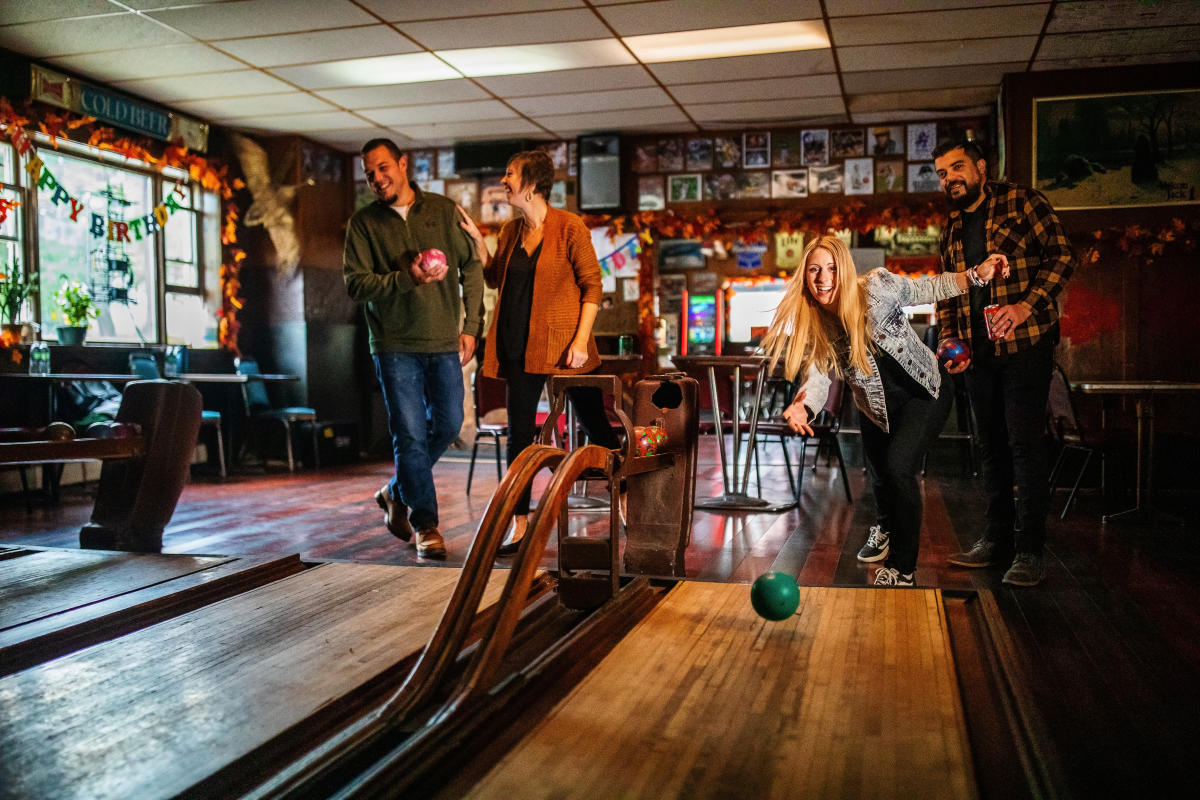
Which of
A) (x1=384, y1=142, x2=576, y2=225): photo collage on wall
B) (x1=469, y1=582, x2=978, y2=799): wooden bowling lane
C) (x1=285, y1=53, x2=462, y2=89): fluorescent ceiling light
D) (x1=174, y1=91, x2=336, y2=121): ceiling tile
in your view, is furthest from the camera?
(x1=384, y1=142, x2=576, y2=225): photo collage on wall

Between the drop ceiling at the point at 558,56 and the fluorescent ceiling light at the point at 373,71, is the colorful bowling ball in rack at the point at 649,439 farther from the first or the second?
the fluorescent ceiling light at the point at 373,71

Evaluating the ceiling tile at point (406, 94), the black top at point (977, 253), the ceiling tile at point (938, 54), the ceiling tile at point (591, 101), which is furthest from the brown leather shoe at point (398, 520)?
the ceiling tile at point (591, 101)

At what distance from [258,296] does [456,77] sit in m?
2.93

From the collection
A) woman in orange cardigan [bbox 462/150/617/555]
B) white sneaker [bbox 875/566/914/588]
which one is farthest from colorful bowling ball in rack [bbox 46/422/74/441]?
white sneaker [bbox 875/566/914/588]

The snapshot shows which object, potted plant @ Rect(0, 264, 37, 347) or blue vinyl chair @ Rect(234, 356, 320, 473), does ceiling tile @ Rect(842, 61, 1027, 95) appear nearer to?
blue vinyl chair @ Rect(234, 356, 320, 473)

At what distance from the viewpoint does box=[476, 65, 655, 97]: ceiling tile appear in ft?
22.5

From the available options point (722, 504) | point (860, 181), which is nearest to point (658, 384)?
point (722, 504)

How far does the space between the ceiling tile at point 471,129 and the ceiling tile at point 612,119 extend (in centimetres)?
22

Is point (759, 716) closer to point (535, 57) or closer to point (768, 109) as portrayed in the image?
point (535, 57)

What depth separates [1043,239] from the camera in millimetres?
3334

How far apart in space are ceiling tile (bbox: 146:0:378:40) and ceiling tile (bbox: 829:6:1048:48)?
286cm

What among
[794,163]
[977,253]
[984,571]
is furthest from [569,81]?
[984,571]

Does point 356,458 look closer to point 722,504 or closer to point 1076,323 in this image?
point 722,504

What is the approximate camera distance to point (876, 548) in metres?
3.71
